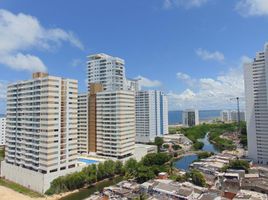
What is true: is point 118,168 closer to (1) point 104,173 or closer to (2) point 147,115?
(1) point 104,173

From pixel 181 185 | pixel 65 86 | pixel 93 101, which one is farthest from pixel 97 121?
pixel 181 185

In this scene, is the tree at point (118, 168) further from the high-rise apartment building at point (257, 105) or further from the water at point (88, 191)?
the high-rise apartment building at point (257, 105)

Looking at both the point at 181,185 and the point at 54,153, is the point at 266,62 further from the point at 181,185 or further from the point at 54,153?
the point at 54,153

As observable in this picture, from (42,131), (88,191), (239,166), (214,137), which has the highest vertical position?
(42,131)

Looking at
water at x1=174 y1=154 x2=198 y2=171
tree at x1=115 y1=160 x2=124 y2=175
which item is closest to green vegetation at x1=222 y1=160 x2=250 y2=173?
water at x1=174 y1=154 x2=198 y2=171

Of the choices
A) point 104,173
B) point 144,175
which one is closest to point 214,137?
point 104,173

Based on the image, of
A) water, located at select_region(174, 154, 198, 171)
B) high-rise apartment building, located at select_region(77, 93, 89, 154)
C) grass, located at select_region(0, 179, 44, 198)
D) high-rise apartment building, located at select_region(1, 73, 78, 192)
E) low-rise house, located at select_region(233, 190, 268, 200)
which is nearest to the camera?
low-rise house, located at select_region(233, 190, 268, 200)

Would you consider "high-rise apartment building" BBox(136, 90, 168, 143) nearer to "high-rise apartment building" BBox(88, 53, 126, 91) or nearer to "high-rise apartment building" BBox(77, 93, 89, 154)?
"high-rise apartment building" BBox(88, 53, 126, 91)
